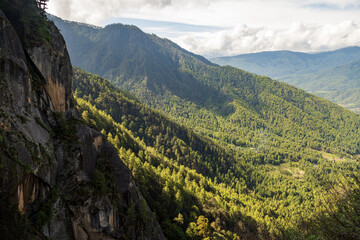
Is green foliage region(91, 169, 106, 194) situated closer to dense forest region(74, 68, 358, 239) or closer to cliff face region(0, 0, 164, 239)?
cliff face region(0, 0, 164, 239)

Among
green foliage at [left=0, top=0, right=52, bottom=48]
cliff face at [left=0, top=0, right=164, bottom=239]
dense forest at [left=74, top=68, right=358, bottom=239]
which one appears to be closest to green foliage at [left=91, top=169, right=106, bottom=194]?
cliff face at [left=0, top=0, right=164, bottom=239]

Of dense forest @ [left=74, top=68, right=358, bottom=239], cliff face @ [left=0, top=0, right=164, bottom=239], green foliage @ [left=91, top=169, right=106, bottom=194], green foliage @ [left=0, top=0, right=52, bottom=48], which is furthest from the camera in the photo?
dense forest @ [left=74, top=68, right=358, bottom=239]

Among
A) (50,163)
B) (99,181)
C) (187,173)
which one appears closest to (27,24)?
(50,163)

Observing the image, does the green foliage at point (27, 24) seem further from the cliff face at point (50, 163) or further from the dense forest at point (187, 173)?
the dense forest at point (187, 173)

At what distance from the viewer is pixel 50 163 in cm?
2420

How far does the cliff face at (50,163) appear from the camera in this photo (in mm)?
18734

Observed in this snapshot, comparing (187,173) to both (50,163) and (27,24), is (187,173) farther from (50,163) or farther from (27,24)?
(27,24)

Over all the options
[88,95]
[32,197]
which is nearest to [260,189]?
[88,95]

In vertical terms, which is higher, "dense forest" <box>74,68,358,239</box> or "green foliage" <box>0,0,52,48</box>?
"green foliage" <box>0,0,52,48</box>

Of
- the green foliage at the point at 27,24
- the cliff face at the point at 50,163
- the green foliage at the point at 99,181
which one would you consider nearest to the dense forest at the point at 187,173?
the cliff face at the point at 50,163

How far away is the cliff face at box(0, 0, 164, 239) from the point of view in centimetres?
1873

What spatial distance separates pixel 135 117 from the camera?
169 metres

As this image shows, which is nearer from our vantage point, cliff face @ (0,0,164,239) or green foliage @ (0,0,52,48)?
cliff face @ (0,0,164,239)

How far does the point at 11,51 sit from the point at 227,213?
77.7 metres
